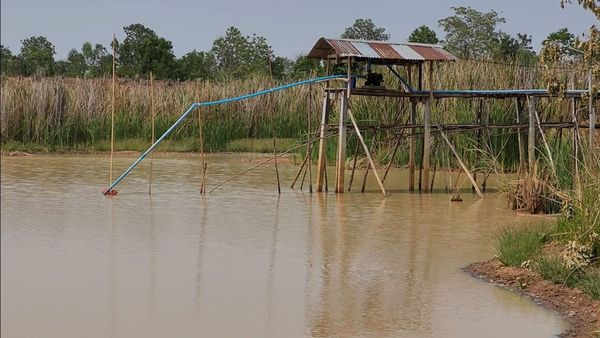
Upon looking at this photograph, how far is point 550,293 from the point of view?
6422 mm

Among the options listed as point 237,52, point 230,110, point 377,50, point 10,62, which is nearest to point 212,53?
point 237,52

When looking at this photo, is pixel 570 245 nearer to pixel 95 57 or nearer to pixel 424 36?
pixel 424 36

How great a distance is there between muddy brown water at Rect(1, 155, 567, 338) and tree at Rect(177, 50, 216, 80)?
2450 centimetres

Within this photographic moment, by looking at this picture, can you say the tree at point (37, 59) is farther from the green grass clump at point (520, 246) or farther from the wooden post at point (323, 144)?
the green grass clump at point (520, 246)

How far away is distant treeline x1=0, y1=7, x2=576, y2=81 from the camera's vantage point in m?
34.4

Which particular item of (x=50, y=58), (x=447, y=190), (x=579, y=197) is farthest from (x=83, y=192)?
(x=50, y=58)

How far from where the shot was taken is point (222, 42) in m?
40.6

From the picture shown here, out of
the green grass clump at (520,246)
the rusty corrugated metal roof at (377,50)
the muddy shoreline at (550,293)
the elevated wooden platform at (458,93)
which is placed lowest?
the muddy shoreline at (550,293)

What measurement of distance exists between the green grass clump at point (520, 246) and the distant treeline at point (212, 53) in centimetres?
2520

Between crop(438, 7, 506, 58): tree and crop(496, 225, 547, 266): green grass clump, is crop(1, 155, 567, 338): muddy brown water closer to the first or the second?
crop(496, 225, 547, 266): green grass clump

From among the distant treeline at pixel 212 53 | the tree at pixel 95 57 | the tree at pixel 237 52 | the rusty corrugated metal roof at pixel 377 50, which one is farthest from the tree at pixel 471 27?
the rusty corrugated metal roof at pixel 377 50

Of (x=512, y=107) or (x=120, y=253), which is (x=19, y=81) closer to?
(x=512, y=107)

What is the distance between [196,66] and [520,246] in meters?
32.0

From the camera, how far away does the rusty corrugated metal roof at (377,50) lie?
1196 cm
